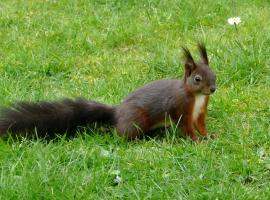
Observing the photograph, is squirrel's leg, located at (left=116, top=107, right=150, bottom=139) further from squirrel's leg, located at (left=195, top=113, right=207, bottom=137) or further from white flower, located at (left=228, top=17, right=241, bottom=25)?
white flower, located at (left=228, top=17, right=241, bottom=25)

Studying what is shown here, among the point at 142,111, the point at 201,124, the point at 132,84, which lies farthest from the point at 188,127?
the point at 132,84

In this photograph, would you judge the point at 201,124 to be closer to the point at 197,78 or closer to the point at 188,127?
the point at 188,127

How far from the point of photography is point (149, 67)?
5.23m

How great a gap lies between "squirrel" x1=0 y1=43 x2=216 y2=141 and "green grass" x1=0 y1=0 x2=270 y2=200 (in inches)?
3.8

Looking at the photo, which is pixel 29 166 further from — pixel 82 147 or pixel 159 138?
pixel 159 138

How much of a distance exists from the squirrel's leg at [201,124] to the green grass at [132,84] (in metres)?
0.12

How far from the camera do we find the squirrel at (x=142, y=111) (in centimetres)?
394

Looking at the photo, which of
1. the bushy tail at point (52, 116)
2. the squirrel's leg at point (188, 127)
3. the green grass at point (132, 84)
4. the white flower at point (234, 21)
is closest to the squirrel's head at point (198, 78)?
the squirrel's leg at point (188, 127)

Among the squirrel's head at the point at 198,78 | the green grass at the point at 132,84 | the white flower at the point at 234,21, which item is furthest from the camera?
the white flower at the point at 234,21

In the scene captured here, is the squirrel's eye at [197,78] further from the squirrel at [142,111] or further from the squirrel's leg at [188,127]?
the squirrel's leg at [188,127]

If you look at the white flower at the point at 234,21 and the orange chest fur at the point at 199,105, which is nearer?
the orange chest fur at the point at 199,105

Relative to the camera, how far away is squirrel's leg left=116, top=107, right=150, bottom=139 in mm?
3990

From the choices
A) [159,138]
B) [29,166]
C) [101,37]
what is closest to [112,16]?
[101,37]

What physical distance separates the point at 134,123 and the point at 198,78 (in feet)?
1.48
